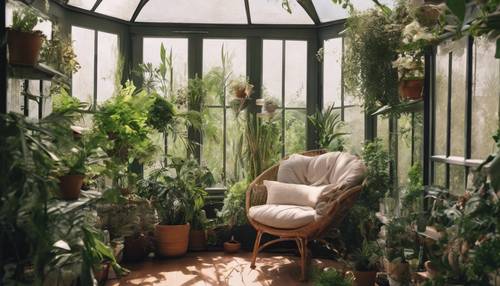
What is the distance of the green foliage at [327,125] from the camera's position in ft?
14.8

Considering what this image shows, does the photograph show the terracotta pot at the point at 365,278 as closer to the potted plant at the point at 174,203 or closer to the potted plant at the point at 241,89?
the potted plant at the point at 174,203

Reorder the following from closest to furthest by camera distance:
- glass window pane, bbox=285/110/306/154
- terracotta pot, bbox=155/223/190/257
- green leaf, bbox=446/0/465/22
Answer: green leaf, bbox=446/0/465/22 < terracotta pot, bbox=155/223/190/257 < glass window pane, bbox=285/110/306/154

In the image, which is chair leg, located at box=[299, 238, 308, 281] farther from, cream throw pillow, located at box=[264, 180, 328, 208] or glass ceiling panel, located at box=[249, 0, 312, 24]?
glass ceiling panel, located at box=[249, 0, 312, 24]

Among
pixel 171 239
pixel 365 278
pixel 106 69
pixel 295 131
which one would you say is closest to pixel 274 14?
pixel 295 131

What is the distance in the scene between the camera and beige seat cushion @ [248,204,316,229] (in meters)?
3.58

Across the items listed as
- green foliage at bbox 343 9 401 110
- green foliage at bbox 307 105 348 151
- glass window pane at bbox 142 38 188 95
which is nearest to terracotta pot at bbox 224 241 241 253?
green foliage at bbox 307 105 348 151

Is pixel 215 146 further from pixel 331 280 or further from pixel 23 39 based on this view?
pixel 23 39

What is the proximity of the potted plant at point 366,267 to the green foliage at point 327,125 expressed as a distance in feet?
4.22

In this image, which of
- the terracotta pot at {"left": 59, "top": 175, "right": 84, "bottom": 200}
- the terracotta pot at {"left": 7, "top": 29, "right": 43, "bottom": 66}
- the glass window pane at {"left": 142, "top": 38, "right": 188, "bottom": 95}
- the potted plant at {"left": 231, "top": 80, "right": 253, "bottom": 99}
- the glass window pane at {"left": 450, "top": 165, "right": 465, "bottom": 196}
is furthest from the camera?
the glass window pane at {"left": 142, "top": 38, "right": 188, "bottom": 95}

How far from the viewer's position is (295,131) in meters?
5.00

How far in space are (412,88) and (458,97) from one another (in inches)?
23.5

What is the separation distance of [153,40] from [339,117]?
2000 millimetres

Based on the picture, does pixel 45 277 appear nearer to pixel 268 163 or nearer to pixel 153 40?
pixel 268 163

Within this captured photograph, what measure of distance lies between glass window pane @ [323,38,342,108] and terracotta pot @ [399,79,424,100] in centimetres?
143
